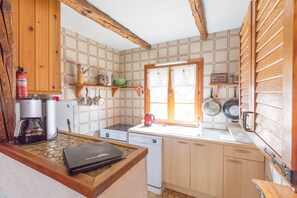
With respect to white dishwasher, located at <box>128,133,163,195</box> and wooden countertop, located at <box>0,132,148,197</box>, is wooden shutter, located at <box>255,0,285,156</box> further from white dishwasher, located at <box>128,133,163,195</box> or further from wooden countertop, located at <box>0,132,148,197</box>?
white dishwasher, located at <box>128,133,163,195</box>

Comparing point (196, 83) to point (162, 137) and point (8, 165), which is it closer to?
point (162, 137)

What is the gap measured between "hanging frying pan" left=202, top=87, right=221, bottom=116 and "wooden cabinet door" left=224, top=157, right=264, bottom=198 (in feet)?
2.24

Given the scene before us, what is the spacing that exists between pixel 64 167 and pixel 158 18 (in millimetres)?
1737

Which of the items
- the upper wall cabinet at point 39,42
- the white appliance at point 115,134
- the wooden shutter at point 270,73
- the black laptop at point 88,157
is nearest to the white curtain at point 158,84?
the white appliance at point 115,134

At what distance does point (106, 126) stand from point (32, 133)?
5.66ft

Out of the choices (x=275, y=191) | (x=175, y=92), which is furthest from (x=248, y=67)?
(x=175, y=92)

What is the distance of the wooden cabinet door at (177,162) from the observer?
5.96 ft

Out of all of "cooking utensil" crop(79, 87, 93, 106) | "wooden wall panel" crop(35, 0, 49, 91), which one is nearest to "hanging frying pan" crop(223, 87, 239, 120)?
"cooking utensil" crop(79, 87, 93, 106)

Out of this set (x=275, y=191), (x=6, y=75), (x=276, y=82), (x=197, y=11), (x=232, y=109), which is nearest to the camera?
(x=276, y=82)

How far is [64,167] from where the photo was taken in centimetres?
59

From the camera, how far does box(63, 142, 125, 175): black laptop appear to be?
0.55 meters

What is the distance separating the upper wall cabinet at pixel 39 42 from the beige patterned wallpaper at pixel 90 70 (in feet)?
2.30

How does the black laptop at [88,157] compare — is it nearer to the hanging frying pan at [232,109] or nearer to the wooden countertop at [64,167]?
the wooden countertop at [64,167]

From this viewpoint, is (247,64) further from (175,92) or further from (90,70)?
(90,70)
